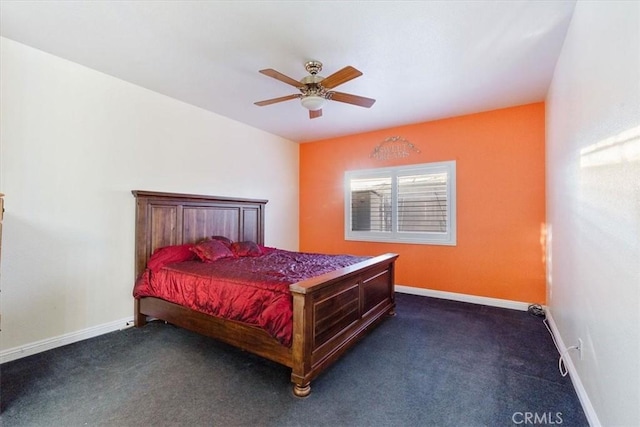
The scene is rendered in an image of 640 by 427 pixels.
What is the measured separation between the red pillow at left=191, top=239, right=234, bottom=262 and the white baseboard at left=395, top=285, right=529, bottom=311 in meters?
2.73

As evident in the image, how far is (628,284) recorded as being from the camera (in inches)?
46.8

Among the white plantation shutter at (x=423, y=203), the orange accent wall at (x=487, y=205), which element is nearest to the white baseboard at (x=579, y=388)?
the orange accent wall at (x=487, y=205)

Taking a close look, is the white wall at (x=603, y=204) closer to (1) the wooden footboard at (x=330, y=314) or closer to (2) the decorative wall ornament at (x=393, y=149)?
(1) the wooden footboard at (x=330, y=314)

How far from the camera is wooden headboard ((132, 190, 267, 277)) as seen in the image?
3.15 m

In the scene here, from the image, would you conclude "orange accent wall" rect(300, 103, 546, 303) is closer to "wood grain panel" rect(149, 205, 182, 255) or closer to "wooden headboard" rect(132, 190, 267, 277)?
"wooden headboard" rect(132, 190, 267, 277)

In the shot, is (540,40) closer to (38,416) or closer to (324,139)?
(324,139)

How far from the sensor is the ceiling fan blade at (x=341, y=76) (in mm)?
2176

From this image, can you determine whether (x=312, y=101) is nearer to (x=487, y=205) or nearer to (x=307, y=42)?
(x=307, y=42)

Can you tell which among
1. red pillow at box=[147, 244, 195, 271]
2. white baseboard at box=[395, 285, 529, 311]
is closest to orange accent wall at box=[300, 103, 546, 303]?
white baseboard at box=[395, 285, 529, 311]

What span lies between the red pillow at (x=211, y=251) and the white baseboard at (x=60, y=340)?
100cm

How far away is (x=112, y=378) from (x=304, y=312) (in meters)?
1.55

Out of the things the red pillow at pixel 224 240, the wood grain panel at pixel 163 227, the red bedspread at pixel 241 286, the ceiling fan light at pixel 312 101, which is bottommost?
the red bedspread at pixel 241 286

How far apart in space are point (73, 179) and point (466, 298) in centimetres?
484

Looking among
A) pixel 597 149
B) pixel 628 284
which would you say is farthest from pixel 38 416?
pixel 597 149
